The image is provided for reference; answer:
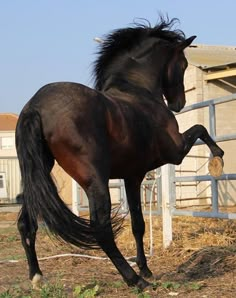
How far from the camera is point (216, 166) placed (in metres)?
5.29

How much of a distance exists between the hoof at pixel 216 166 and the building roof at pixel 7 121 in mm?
33718

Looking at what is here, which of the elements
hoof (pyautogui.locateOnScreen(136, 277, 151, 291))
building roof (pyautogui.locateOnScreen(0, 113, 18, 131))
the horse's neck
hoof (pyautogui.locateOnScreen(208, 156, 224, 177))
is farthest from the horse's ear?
building roof (pyautogui.locateOnScreen(0, 113, 18, 131))

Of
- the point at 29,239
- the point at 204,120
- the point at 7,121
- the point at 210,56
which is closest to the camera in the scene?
the point at 29,239

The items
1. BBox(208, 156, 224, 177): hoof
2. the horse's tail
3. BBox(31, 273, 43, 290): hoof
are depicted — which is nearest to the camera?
the horse's tail

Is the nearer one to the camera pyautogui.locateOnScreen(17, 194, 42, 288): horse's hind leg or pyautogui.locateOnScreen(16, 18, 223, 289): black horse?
pyautogui.locateOnScreen(16, 18, 223, 289): black horse

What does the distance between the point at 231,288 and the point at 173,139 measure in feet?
4.57

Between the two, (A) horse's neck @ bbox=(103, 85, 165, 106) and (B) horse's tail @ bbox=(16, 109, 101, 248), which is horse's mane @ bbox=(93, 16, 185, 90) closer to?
(A) horse's neck @ bbox=(103, 85, 165, 106)

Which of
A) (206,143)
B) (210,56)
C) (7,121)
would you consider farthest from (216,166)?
(7,121)

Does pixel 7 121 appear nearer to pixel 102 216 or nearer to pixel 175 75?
pixel 175 75

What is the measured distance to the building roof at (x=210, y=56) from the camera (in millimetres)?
16456

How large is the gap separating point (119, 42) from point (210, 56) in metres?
14.2

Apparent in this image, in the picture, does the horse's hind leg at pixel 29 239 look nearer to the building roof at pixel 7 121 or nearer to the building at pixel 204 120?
the building at pixel 204 120

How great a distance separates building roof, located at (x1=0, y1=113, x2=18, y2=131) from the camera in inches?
1532

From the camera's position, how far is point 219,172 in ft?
17.3
